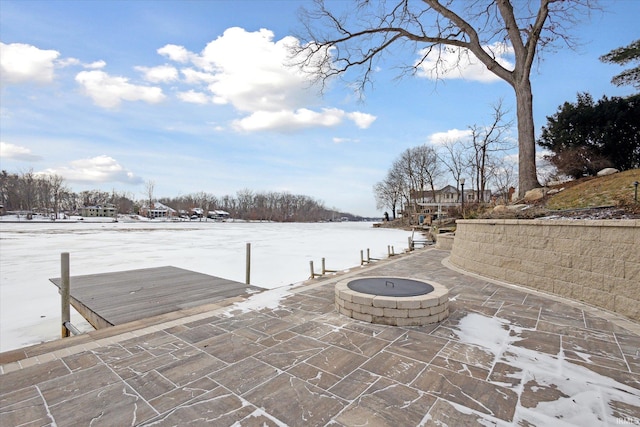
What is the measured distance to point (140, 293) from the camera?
5.38 metres

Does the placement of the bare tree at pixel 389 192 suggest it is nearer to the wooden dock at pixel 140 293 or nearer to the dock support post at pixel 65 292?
the wooden dock at pixel 140 293

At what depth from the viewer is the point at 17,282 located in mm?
7594

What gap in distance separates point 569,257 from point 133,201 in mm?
94435

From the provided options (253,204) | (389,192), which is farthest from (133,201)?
(389,192)

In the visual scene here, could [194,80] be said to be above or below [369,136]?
above

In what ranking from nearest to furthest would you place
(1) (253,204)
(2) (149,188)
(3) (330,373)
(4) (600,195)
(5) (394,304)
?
1. (3) (330,373)
2. (5) (394,304)
3. (4) (600,195)
4. (2) (149,188)
5. (1) (253,204)

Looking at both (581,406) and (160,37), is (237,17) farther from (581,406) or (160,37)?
(581,406)

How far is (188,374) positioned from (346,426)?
4.51 feet

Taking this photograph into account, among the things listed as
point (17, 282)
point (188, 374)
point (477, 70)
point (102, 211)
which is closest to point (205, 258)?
Result: point (17, 282)

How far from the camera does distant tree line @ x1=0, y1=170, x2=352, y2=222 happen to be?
54969 millimetres

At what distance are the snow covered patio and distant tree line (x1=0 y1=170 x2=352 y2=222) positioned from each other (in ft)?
226

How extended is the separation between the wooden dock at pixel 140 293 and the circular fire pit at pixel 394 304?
2.38 meters

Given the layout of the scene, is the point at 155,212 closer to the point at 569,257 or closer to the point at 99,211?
the point at 99,211

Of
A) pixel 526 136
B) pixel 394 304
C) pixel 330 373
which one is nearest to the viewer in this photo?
pixel 330 373
